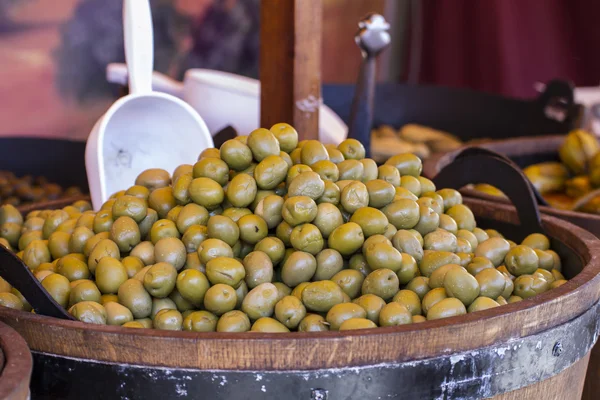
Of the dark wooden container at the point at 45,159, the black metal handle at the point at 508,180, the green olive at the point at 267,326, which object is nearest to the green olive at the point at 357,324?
the green olive at the point at 267,326

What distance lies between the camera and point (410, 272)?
1369mm

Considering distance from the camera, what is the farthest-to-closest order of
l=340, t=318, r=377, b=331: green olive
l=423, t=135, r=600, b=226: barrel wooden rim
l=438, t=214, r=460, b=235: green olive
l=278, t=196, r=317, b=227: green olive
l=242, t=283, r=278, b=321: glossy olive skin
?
l=423, t=135, r=600, b=226: barrel wooden rim < l=438, t=214, r=460, b=235: green olive < l=278, t=196, r=317, b=227: green olive < l=242, t=283, r=278, b=321: glossy olive skin < l=340, t=318, r=377, b=331: green olive

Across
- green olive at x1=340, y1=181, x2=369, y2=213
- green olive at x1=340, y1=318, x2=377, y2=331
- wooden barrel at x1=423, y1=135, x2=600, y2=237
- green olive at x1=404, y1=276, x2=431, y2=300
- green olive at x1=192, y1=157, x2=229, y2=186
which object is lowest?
wooden barrel at x1=423, y1=135, x2=600, y2=237

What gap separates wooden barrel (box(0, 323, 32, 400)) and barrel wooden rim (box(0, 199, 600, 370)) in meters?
0.10

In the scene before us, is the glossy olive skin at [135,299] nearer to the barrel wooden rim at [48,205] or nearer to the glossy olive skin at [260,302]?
the glossy olive skin at [260,302]

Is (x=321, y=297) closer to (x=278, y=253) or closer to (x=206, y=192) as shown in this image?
(x=278, y=253)

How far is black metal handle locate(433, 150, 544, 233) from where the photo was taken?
1.79m

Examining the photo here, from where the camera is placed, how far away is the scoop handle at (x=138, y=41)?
183cm

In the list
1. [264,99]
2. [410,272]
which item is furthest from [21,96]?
[410,272]

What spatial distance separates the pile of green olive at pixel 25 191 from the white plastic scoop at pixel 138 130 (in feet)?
2.88

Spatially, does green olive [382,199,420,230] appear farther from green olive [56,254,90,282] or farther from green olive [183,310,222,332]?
green olive [56,254,90,282]

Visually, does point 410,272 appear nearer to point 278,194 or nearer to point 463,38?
point 278,194

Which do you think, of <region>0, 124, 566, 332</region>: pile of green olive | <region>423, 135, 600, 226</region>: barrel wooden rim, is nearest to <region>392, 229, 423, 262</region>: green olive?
<region>0, 124, 566, 332</region>: pile of green olive

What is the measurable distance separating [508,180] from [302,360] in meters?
1.00
